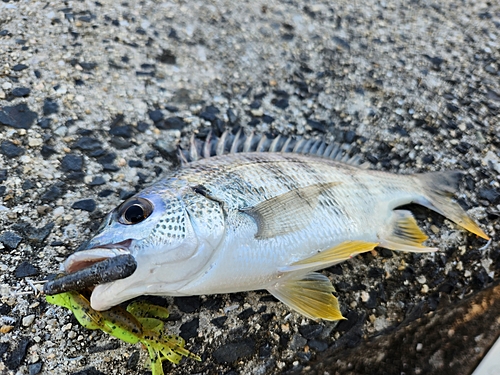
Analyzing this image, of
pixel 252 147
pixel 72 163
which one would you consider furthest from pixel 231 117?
pixel 72 163

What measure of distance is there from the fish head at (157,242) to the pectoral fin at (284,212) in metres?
0.19

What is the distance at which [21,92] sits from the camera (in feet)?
9.00

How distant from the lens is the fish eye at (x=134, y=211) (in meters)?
1.80

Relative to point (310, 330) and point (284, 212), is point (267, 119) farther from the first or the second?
point (310, 330)

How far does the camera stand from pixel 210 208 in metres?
1.91

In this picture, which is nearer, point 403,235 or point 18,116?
point 403,235

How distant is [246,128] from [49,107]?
126 cm

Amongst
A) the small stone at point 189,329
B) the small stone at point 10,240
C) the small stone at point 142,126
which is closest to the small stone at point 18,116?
the small stone at point 142,126

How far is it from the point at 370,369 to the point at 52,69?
2686 millimetres

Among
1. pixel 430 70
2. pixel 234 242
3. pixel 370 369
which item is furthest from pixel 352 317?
pixel 430 70

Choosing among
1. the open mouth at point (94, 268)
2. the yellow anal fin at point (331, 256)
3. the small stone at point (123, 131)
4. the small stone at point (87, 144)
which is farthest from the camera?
the small stone at point (123, 131)

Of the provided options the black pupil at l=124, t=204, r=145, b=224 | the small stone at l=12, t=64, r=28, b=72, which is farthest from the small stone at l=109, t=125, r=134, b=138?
the black pupil at l=124, t=204, r=145, b=224

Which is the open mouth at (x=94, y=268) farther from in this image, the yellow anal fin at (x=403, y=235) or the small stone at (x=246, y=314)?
the yellow anal fin at (x=403, y=235)

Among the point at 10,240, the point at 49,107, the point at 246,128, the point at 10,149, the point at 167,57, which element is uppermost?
the point at 167,57
